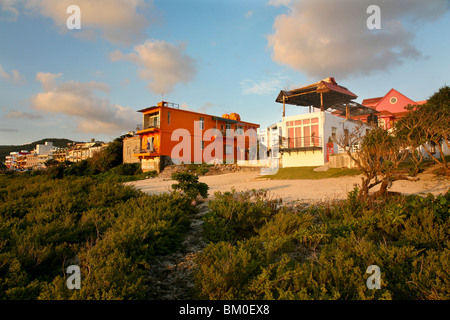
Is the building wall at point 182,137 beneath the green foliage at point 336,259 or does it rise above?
above

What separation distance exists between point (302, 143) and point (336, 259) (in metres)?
22.9

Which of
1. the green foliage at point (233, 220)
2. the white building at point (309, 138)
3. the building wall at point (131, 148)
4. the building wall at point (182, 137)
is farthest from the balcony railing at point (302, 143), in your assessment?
the building wall at point (131, 148)

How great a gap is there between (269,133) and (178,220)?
37167mm

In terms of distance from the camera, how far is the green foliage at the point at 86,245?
144 inches

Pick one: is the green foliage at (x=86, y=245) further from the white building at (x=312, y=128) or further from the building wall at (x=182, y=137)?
the building wall at (x=182, y=137)

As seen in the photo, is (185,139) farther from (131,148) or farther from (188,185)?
(188,185)

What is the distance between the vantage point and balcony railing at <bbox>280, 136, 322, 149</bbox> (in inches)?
981

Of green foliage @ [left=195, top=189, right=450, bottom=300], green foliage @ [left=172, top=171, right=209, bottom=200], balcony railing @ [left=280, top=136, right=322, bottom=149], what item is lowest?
green foliage @ [left=195, top=189, right=450, bottom=300]

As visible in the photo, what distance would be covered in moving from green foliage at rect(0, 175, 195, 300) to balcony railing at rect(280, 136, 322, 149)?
19254 mm

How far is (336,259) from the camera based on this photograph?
4.09 metres

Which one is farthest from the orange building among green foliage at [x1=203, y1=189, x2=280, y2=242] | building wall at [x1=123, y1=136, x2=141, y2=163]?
green foliage at [x1=203, y1=189, x2=280, y2=242]

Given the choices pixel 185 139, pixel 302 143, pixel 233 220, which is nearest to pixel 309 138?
pixel 302 143

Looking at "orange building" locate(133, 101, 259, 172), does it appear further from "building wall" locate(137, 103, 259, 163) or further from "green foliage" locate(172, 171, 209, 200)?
"green foliage" locate(172, 171, 209, 200)

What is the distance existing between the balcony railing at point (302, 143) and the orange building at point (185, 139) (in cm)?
958
